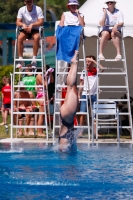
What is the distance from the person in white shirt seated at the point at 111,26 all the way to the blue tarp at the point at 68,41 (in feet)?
2.58

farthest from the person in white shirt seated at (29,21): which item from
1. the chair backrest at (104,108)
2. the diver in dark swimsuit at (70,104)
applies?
the diver in dark swimsuit at (70,104)

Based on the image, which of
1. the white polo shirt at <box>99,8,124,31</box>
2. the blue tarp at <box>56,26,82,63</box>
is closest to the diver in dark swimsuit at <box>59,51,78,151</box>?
the blue tarp at <box>56,26,82,63</box>

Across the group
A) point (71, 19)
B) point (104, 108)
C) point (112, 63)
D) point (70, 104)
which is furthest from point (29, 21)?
point (70, 104)

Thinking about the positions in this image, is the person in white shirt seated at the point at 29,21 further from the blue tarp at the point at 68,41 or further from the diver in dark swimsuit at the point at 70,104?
the diver in dark swimsuit at the point at 70,104

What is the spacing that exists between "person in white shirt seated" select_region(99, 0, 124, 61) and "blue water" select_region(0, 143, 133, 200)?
298 centimetres

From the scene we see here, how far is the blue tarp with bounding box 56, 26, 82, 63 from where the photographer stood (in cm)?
1524

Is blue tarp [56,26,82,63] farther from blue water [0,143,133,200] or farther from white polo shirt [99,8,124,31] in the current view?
blue water [0,143,133,200]

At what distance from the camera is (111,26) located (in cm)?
1582

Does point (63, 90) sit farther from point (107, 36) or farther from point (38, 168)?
point (38, 168)

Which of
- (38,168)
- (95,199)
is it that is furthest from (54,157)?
(95,199)

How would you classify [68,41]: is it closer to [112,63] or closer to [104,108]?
[104,108]

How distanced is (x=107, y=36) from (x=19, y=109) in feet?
10.3

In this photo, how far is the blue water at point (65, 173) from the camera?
321 inches

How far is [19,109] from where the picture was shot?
667 inches
